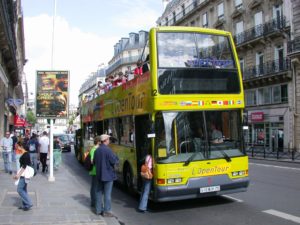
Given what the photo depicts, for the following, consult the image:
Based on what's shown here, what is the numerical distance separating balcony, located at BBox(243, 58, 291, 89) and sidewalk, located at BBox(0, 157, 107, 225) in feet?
80.5

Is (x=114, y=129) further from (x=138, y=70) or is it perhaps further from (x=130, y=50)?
(x=130, y=50)

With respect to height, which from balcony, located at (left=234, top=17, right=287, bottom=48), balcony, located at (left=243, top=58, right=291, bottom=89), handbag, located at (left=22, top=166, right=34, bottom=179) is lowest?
handbag, located at (left=22, top=166, right=34, bottom=179)

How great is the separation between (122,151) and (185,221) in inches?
175

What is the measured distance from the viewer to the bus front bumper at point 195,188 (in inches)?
361

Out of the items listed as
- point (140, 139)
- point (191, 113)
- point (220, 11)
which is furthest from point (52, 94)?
point (220, 11)

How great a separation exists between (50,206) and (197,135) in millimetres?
3570

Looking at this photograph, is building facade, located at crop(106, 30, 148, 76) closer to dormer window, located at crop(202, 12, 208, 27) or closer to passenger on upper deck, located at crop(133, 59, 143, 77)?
dormer window, located at crop(202, 12, 208, 27)

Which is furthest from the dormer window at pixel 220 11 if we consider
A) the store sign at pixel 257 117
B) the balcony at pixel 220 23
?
the store sign at pixel 257 117

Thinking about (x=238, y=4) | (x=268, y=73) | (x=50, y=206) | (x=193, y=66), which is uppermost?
(x=238, y=4)

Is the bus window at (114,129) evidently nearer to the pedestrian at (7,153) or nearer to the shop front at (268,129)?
the pedestrian at (7,153)

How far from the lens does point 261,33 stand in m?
37.0

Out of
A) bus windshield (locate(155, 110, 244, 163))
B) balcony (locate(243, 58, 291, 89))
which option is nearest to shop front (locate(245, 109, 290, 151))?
balcony (locate(243, 58, 291, 89))

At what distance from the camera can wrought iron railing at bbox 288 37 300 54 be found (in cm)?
3201

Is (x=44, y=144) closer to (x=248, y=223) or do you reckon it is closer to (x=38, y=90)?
(x=38, y=90)
